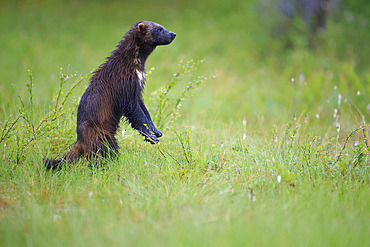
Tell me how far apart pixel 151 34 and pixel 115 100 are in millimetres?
939

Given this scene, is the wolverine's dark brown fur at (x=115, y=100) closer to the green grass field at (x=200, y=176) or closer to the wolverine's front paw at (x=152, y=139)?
the wolverine's front paw at (x=152, y=139)

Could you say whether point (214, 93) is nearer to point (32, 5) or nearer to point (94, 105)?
point (94, 105)

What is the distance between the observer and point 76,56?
11273 mm

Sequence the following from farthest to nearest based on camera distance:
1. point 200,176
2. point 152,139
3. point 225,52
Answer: point 225,52
point 152,139
point 200,176

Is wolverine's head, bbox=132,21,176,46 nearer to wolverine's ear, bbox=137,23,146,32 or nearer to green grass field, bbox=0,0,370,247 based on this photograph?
wolverine's ear, bbox=137,23,146,32

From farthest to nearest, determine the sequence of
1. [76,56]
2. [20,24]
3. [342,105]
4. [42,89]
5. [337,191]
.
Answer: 1. [20,24]
2. [76,56]
3. [42,89]
4. [342,105]
5. [337,191]

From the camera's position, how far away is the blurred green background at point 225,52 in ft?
25.4

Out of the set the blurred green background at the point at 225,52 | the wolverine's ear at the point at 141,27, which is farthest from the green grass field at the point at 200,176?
the wolverine's ear at the point at 141,27

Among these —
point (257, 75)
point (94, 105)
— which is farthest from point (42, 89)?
point (257, 75)

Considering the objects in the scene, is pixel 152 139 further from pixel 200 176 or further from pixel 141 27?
pixel 141 27

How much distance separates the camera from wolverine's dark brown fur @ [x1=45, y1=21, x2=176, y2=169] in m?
4.37

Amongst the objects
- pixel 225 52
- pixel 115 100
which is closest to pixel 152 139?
pixel 115 100

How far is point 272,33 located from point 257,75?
7.58 ft

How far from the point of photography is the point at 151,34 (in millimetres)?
4797
